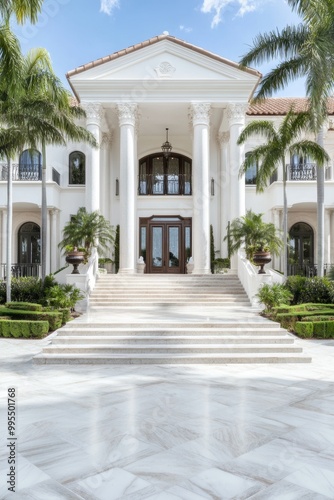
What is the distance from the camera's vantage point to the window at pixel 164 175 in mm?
24016

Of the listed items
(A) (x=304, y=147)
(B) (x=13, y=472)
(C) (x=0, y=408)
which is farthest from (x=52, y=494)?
(A) (x=304, y=147)

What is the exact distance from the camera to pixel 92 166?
19.0m

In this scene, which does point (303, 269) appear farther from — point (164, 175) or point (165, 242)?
point (164, 175)

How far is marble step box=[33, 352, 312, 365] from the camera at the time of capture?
8375 mm

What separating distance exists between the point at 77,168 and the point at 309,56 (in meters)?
14.4

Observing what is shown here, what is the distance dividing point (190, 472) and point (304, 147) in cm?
1464

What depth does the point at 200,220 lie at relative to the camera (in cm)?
1889

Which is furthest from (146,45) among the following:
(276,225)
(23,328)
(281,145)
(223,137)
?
(23,328)

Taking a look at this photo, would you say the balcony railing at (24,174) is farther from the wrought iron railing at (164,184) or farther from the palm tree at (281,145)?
the palm tree at (281,145)

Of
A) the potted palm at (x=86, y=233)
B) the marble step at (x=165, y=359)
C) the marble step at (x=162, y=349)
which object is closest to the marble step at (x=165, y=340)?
the marble step at (x=162, y=349)

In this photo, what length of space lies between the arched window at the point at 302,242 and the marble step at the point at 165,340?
1559 centimetres

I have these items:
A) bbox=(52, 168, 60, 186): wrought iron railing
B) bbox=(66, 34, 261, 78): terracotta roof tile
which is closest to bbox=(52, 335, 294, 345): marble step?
bbox=(66, 34, 261, 78): terracotta roof tile

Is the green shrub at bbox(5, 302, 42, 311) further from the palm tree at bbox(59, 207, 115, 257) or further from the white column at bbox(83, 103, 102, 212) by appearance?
the white column at bbox(83, 103, 102, 212)

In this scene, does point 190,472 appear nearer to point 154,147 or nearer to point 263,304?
point 263,304
